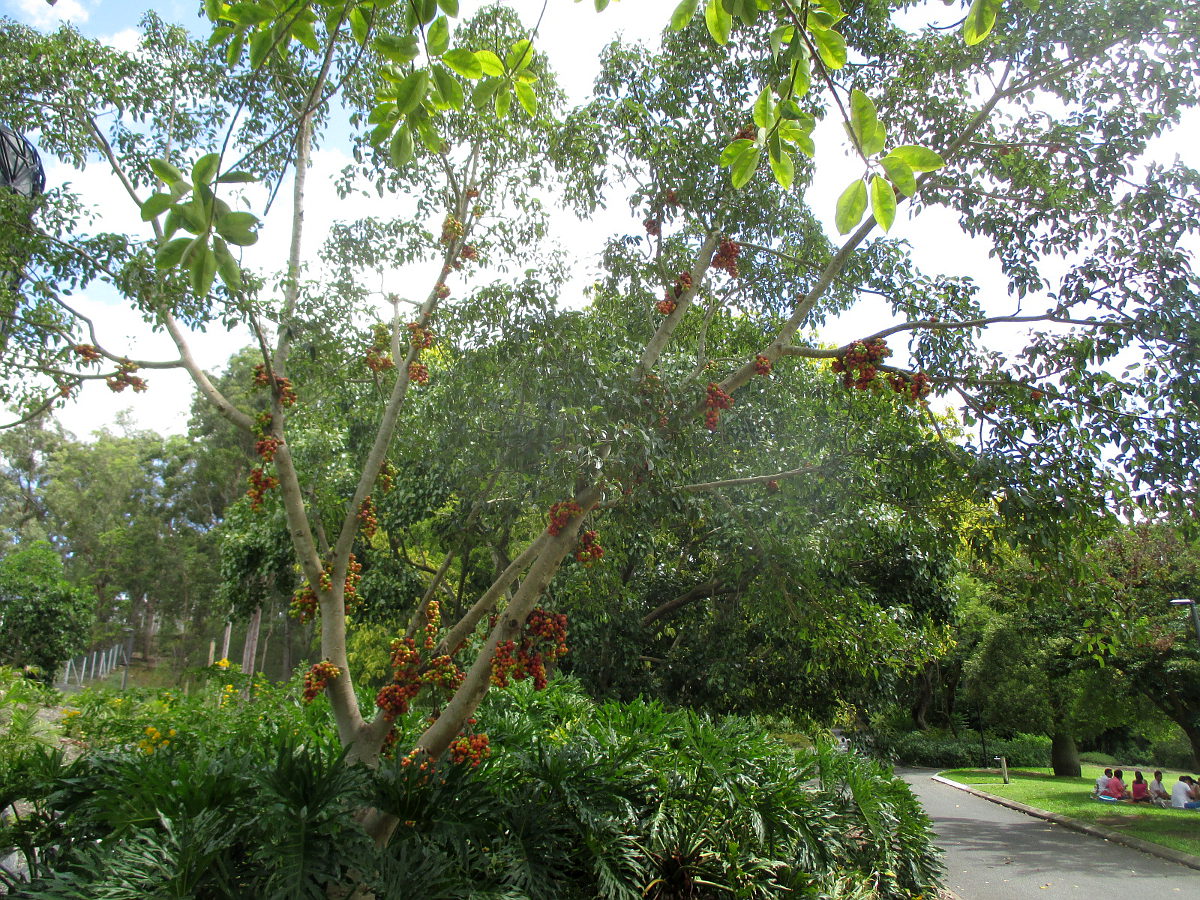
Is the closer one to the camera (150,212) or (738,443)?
(150,212)

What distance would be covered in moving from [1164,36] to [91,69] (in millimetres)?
7192

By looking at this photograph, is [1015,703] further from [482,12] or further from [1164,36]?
[482,12]

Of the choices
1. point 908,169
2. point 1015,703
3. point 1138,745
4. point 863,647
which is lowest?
point 1138,745

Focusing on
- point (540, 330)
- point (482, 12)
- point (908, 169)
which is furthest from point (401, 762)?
point (482, 12)

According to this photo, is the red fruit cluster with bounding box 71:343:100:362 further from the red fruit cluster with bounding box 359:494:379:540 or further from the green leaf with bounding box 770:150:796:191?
the green leaf with bounding box 770:150:796:191

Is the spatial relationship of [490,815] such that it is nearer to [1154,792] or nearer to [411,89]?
[411,89]

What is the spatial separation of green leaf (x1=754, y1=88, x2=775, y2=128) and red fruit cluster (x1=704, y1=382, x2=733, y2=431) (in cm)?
277

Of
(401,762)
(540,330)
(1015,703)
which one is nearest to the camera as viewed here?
(401,762)

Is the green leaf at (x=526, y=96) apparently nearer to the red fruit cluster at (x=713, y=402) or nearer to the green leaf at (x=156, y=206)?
the green leaf at (x=156, y=206)

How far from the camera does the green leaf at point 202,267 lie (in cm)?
144

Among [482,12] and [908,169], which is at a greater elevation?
[482,12]

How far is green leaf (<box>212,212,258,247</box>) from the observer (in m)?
1.46

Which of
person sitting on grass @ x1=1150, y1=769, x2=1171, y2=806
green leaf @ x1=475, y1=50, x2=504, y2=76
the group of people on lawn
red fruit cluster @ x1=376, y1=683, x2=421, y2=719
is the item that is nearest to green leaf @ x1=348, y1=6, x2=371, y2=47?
green leaf @ x1=475, y1=50, x2=504, y2=76

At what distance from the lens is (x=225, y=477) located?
92.4 ft
